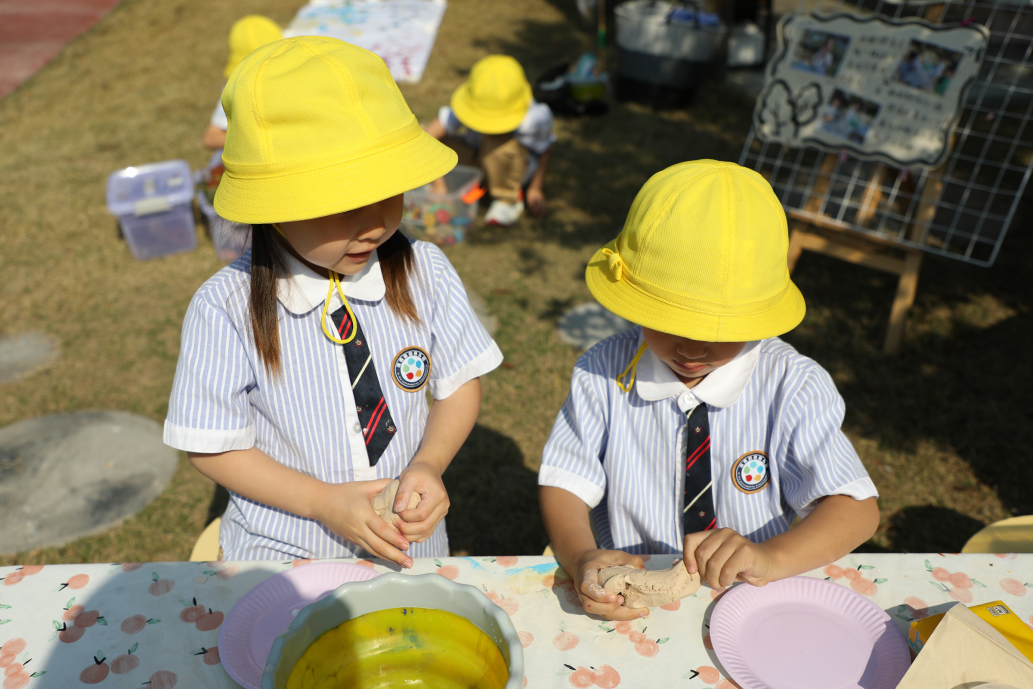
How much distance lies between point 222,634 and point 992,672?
121 centimetres

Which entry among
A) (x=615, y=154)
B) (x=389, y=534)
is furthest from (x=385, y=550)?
(x=615, y=154)

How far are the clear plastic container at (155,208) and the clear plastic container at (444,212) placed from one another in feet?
4.71

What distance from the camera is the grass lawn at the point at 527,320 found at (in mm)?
2949

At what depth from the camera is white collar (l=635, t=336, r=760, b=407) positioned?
1.49 meters

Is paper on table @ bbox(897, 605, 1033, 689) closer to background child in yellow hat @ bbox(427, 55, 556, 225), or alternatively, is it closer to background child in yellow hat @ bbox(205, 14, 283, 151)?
background child in yellow hat @ bbox(427, 55, 556, 225)

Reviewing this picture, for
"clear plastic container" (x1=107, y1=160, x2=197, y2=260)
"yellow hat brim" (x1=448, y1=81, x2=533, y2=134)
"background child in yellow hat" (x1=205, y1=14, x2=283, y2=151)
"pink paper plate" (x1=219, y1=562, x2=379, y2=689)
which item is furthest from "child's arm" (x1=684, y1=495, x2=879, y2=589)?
"clear plastic container" (x1=107, y1=160, x2=197, y2=260)

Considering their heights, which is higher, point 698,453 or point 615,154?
point 698,453

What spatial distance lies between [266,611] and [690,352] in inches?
36.4

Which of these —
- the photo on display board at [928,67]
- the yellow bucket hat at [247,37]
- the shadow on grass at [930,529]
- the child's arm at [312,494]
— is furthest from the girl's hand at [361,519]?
Answer: the yellow bucket hat at [247,37]

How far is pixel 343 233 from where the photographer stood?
53.3 inches

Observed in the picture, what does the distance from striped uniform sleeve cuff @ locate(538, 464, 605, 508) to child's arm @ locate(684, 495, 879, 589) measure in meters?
0.37

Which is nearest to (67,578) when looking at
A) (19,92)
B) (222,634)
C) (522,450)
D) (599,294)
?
(222,634)

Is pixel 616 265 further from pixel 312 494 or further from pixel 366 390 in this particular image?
pixel 312 494

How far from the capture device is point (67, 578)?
1.29m
